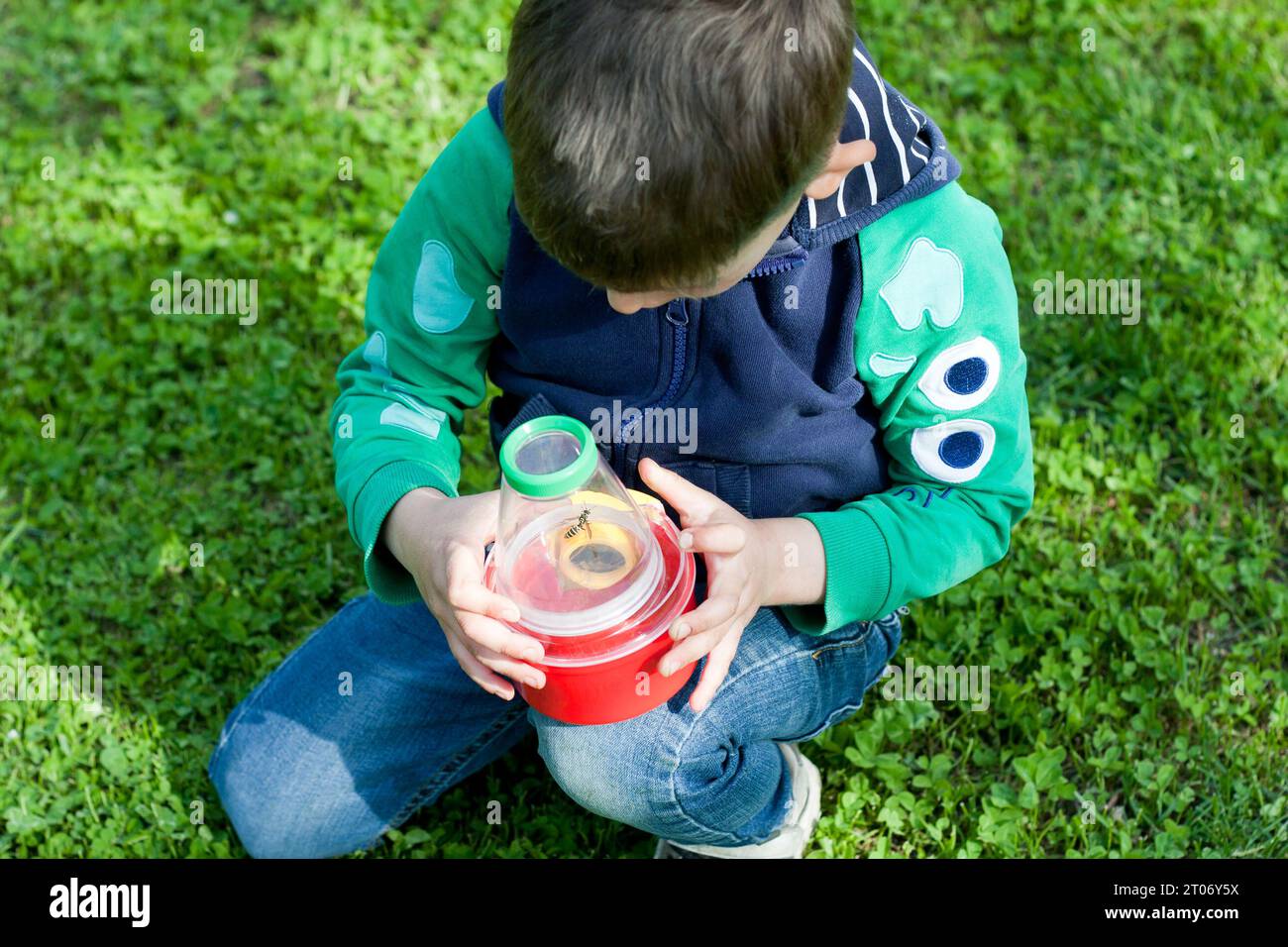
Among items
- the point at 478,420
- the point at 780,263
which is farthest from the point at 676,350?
the point at 478,420

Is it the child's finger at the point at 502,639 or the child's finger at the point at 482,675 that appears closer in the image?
the child's finger at the point at 502,639

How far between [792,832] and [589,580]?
2.32ft

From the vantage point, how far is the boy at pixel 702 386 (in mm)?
1366

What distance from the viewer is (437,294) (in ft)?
6.34

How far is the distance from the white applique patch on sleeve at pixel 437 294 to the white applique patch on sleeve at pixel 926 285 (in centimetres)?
61

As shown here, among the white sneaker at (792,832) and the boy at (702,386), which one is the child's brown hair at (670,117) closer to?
the boy at (702,386)

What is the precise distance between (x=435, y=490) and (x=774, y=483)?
484mm

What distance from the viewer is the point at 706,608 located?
1.64 m

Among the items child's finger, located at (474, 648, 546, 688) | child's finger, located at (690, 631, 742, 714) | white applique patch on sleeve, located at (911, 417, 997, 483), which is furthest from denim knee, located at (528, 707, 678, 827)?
white applique patch on sleeve, located at (911, 417, 997, 483)

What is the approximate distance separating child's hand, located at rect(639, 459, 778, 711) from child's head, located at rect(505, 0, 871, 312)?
0.31m

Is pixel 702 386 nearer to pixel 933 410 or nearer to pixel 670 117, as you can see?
pixel 933 410

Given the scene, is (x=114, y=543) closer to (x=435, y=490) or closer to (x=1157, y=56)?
(x=435, y=490)

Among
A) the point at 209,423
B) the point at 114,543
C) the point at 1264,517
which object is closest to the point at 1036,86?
the point at 1264,517

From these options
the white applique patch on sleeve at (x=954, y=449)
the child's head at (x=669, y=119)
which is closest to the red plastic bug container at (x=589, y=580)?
the child's head at (x=669, y=119)
